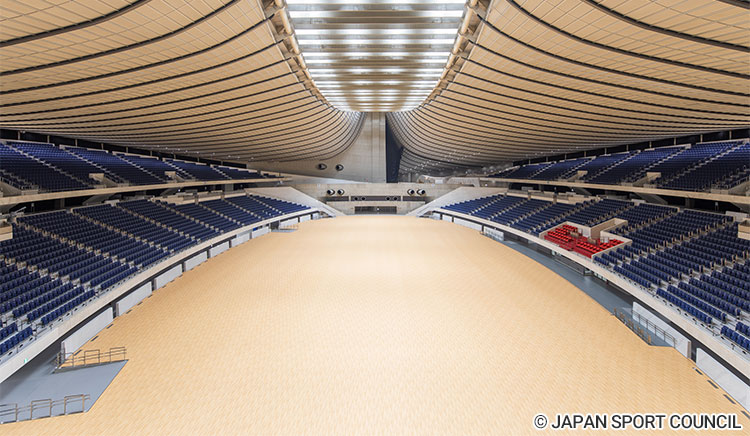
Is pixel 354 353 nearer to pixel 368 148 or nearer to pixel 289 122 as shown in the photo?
pixel 289 122

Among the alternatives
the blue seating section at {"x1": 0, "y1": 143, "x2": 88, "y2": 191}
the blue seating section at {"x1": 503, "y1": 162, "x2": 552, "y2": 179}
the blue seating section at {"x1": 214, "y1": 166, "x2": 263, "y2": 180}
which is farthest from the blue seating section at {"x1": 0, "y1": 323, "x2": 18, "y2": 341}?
the blue seating section at {"x1": 503, "y1": 162, "x2": 552, "y2": 179}

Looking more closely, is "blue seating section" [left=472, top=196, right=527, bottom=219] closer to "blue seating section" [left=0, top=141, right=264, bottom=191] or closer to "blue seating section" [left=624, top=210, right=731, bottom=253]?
"blue seating section" [left=624, top=210, right=731, bottom=253]

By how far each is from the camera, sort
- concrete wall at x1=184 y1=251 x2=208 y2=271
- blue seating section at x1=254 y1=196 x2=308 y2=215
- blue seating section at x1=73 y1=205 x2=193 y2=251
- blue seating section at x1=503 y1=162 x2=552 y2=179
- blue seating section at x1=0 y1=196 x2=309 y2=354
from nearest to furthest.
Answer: blue seating section at x1=0 y1=196 x2=309 y2=354
blue seating section at x1=73 y1=205 x2=193 y2=251
concrete wall at x1=184 y1=251 x2=208 y2=271
blue seating section at x1=254 y1=196 x2=308 y2=215
blue seating section at x1=503 y1=162 x2=552 y2=179

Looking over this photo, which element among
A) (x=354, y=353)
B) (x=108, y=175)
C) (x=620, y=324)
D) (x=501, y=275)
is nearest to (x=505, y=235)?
(x=501, y=275)

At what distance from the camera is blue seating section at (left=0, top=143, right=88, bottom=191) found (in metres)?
15.4

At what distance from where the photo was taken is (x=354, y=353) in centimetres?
955

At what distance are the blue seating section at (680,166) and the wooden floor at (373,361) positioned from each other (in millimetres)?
8036

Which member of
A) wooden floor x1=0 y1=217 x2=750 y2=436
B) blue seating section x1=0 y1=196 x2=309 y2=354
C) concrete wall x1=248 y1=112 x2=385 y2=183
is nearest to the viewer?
wooden floor x1=0 y1=217 x2=750 y2=436

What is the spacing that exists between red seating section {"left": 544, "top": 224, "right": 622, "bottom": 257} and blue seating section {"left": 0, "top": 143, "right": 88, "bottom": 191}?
2380cm

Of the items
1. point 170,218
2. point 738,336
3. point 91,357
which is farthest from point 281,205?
point 738,336

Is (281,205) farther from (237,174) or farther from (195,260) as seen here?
(195,260)

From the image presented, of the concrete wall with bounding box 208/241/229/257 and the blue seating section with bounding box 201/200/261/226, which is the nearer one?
the concrete wall with bounding box 208/241/229/257

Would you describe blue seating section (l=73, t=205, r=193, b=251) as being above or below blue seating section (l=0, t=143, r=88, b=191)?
below

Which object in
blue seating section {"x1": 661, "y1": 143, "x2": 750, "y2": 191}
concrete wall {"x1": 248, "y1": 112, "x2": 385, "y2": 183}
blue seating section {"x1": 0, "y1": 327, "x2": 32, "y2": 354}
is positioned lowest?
blue seating section {"x1": 0, "y1": 327, "x2": 32, "y2": 354}
